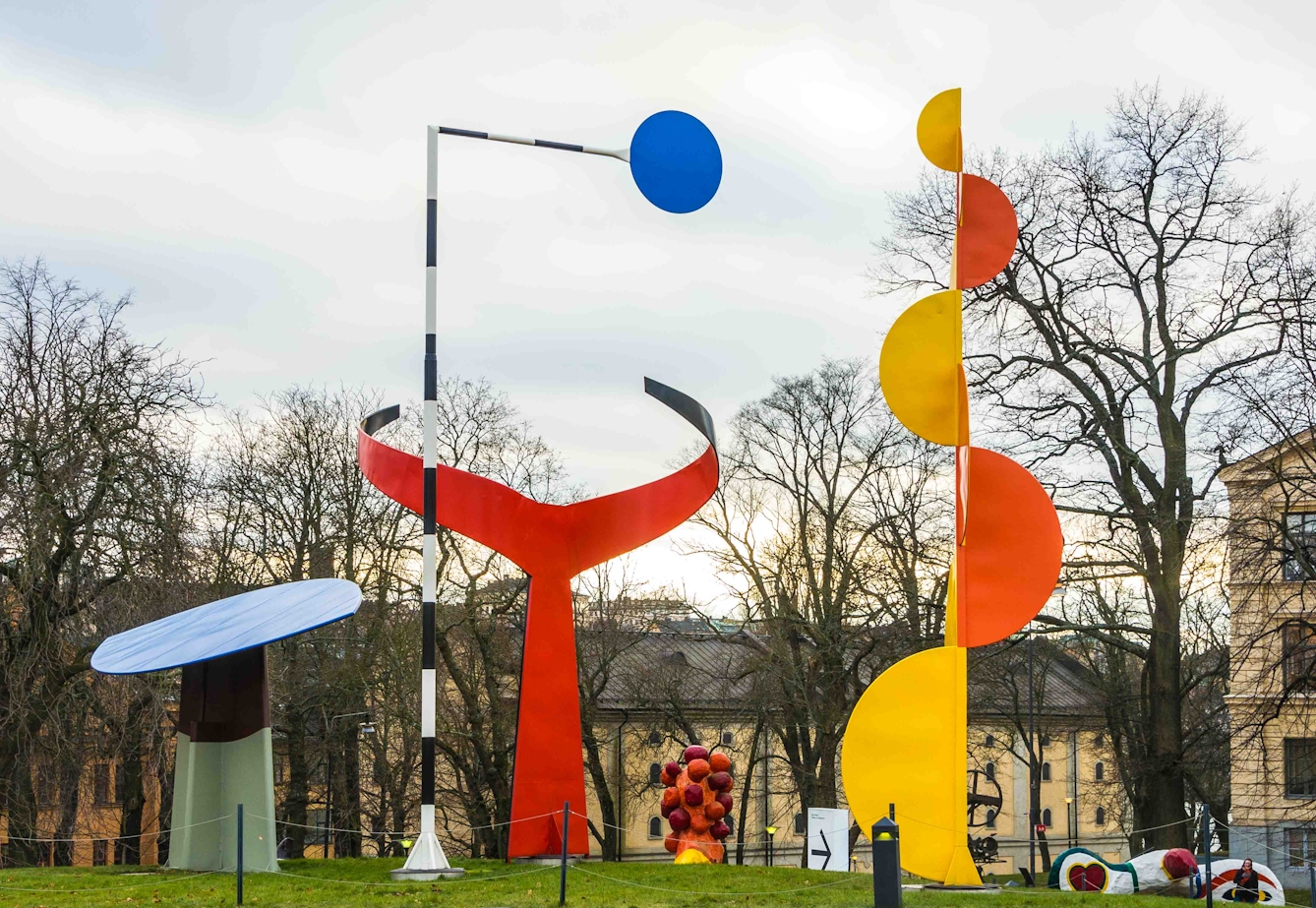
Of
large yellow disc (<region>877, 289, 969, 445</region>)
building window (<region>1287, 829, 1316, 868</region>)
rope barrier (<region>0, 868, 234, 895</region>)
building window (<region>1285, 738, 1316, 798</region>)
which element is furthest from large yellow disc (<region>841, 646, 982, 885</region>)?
building window (<region>1287, 829, 1316, 868</region>)

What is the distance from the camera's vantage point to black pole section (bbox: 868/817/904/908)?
10.9m

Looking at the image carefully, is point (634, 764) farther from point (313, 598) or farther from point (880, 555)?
point (313, 598)

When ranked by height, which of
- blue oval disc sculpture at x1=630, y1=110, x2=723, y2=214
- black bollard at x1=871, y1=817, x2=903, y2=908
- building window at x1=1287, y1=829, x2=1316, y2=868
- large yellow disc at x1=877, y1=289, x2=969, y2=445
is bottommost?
building window at x1=1287, y1=829, x2=1316, y2=868

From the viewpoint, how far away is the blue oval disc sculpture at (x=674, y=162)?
48.7ft

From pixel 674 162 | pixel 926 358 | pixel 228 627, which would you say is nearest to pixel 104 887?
pixel 228 627

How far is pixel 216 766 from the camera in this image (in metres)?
14.7

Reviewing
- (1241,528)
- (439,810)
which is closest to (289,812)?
(439,810)

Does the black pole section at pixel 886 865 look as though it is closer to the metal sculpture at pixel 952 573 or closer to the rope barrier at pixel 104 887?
the metal sculpture at pixel 952 573

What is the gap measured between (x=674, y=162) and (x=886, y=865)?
786 centimetres

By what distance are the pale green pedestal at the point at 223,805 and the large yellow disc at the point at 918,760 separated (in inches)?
250

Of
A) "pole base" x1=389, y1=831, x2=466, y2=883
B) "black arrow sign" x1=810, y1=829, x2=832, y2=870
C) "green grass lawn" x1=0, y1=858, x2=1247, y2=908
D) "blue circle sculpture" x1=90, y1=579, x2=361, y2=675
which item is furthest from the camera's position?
"black arrow sign" x1=810, y1=829, x2=832, y2=870

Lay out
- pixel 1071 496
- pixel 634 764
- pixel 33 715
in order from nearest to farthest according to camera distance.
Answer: pixel 33 715
pixel 1071 496
pixel 634 764

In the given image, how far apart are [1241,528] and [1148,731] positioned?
6.72 meters

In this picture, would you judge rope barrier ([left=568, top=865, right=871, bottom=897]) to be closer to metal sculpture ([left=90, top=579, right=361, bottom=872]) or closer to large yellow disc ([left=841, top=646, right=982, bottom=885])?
large yellow disc ([left=841, top=646, right=982, bottom=885])
